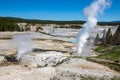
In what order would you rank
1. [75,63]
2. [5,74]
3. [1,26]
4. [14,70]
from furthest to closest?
[1,26] → [75,63] → [14,70] → [5,74]

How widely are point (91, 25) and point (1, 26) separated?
99992mm

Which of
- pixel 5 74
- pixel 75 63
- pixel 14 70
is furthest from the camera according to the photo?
pixel 75 63

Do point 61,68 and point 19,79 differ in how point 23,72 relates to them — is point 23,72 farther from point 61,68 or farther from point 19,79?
point 61,68

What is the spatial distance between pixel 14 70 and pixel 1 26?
378 ft

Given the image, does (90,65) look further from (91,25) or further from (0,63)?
(91,25)

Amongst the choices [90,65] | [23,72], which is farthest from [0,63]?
[90,65]

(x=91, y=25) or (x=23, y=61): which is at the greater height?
(x=91, y=25)

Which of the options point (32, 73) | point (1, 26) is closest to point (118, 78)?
point (32, 73)

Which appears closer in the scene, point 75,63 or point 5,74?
point 5,74

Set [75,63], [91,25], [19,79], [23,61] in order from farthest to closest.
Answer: [91,25]
[23,61]
[75,63]
[19,79]

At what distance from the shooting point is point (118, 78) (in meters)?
30.9

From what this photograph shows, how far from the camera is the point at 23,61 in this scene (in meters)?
43.0

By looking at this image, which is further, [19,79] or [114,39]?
[114,39]

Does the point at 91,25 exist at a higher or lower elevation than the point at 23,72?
higher
